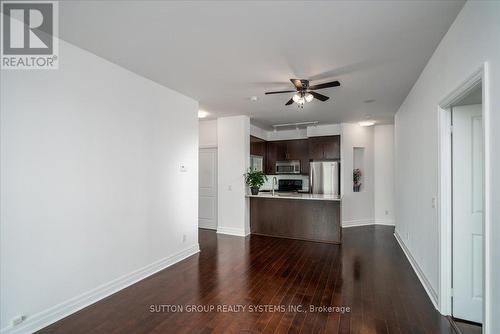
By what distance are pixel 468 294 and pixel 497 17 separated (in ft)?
7.99

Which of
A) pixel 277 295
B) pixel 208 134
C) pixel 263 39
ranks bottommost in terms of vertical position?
pixel 277 295

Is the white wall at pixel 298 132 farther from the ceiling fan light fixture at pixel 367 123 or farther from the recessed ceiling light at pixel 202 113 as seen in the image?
the recessed ceiling light at pixel 202 113

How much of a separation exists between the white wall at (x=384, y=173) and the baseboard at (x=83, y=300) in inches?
227

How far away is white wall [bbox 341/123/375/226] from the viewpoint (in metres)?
6.49

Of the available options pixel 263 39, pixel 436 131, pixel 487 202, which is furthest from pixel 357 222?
pixel 263 39

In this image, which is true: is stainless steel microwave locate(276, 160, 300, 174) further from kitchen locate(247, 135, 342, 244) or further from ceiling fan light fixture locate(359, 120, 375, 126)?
ceiling fan light fixture locate(359, 120, 375, 126)

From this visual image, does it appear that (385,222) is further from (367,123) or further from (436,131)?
(436,131)

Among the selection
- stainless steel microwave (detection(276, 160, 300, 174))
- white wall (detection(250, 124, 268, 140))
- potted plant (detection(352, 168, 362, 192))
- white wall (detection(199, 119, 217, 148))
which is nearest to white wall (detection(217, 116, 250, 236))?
white wall (detection(199, 119, 217, 148))

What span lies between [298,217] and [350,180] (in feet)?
7.00

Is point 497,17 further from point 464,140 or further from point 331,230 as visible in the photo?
point 331,230

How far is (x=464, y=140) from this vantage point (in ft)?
7.81

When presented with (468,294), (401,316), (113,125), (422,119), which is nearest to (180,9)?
(113,125)

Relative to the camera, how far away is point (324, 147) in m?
6.73

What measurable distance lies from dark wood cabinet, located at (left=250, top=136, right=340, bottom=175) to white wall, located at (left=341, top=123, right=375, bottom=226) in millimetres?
292
